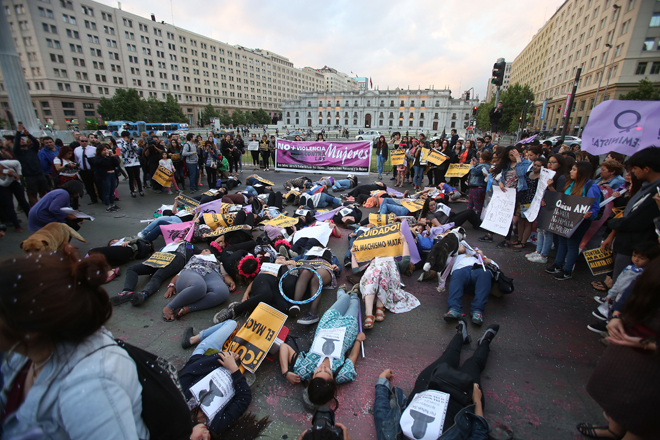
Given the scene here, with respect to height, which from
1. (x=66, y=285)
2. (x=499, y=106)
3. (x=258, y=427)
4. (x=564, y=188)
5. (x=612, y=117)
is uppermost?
(x=499, y=106)

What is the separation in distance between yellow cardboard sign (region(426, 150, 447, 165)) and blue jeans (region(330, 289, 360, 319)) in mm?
8710

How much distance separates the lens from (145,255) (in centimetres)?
579

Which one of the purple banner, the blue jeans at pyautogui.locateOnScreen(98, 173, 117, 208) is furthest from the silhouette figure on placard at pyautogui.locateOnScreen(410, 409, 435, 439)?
the purple banner

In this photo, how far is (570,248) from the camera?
Answer: 496cm

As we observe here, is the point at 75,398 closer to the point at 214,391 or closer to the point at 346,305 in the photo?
the point at 214,391

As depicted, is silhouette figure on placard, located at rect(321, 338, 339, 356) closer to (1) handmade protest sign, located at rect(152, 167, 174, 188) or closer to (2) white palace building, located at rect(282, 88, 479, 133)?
(1) handmade protest sign, located at rect(152, 167, 174, 188)

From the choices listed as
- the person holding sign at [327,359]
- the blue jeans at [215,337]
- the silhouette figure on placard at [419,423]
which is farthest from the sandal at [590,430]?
the blue jeans at [215,337]

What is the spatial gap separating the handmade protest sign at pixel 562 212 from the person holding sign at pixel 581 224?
99 millimetres

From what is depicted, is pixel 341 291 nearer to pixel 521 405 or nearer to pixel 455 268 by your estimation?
pixel 455 268

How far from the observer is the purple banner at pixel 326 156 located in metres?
13.1

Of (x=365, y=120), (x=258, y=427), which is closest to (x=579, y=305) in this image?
(x=258, y=427)

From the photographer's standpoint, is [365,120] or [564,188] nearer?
[564,188]

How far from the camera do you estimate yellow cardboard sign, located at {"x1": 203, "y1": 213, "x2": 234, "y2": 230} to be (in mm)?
6664

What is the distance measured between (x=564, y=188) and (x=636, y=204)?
1908 mm
